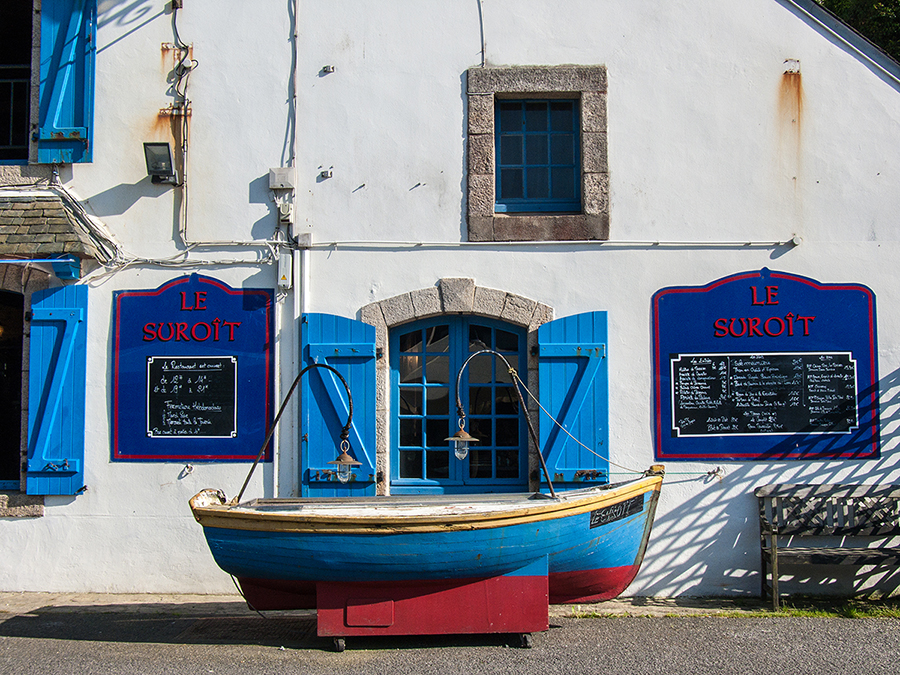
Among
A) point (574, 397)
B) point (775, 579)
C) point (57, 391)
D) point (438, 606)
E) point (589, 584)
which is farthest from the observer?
point (57, 391)

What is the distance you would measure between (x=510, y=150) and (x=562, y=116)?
534 mm

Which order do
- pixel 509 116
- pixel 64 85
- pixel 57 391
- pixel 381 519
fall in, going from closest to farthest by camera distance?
pixel 381 519 < pixel 57 391 < pixel 64 85 < pixel 509 116

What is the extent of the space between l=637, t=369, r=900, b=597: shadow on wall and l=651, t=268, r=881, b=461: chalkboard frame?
0.30 feet

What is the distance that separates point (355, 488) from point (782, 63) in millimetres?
4975

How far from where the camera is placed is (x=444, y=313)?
20.2 feet

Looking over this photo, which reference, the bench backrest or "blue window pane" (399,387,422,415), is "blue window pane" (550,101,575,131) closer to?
"blue window pane" (399,387,422,415)

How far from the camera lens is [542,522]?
15.5 ft

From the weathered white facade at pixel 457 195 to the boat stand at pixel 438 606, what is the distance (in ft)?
4.85

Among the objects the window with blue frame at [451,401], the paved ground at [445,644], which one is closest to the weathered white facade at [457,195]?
the window with blue frame at [451,401]

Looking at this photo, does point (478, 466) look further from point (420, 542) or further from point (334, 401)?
point (420, 542)

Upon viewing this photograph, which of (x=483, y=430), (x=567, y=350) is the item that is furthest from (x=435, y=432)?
(x=567, y=350)

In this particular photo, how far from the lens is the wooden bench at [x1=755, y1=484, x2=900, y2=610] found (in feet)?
19.1

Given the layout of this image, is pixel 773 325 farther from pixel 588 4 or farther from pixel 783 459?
pixel 588 4

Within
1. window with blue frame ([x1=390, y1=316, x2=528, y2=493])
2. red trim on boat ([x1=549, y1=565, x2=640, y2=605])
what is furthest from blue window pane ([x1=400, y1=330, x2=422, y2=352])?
red trim on boat ([x1=549, y1=565, x2=640, y2=605])
